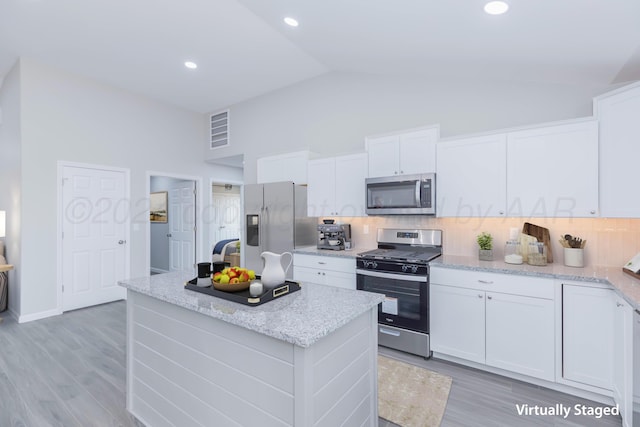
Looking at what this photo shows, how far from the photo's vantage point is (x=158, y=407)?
1.92m

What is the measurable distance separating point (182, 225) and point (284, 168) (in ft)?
10.6

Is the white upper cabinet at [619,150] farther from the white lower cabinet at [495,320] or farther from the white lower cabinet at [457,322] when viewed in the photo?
the white lower cabinet at [457,322]

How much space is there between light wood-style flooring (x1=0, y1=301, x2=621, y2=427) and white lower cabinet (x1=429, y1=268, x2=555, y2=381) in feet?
0.63

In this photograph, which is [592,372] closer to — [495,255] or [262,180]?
[495,255]

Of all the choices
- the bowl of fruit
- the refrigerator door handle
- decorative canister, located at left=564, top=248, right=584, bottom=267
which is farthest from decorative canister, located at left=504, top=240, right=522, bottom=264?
the refrigerator door handle

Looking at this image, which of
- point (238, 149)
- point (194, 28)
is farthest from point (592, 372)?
point (238, 149)

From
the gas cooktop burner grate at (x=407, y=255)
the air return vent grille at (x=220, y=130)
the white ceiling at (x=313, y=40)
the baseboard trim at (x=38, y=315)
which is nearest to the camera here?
the white ceiling at (x=313, y=40)

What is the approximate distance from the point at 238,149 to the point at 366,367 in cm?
470

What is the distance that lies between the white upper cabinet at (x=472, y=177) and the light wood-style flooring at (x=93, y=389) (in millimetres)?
1453

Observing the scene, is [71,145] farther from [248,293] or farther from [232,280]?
[248,293]

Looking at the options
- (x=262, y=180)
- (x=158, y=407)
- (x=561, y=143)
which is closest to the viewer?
(x=158, y=407)

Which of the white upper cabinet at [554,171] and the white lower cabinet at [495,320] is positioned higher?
the white upper cabinet at [554,171]

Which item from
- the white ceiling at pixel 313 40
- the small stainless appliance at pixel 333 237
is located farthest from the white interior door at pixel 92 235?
the small stainless appliance at pixel 333 237

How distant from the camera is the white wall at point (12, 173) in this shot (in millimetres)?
3994
